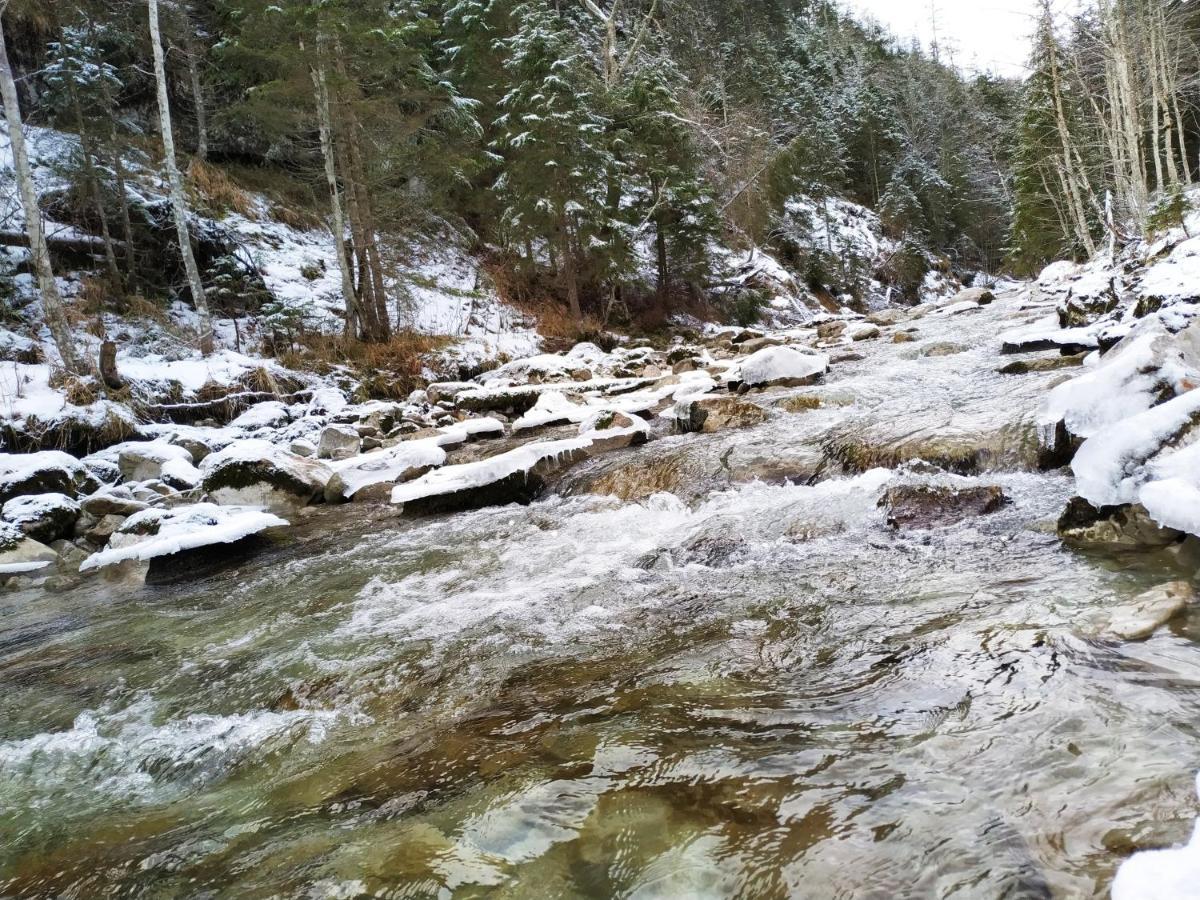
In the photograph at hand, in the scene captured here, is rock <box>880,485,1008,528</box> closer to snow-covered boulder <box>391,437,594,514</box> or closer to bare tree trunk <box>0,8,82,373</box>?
snow-covered boulder <box>391,437,594,514</box>

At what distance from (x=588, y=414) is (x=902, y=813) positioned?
27.2ft

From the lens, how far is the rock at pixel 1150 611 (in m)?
2.41

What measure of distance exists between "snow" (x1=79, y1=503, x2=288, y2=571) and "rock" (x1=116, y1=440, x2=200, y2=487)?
1319 millimetres

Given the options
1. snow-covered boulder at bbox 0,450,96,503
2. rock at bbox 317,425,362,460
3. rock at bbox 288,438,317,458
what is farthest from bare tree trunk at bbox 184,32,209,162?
snow-covered boulder at bbox 0,450,96,503

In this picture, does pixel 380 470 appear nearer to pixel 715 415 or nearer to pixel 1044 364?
pixel 715 415

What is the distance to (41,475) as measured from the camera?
301 inches

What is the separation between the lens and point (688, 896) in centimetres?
157

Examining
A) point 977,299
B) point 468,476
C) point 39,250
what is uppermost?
point 39,250

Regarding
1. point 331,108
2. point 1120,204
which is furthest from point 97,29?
point 1120,204

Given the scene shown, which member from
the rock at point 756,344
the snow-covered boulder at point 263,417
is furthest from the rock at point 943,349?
the snow-covered boulder at point 263,417

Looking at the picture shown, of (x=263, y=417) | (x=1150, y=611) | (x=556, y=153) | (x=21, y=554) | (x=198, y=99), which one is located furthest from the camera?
(x=198, y=99)

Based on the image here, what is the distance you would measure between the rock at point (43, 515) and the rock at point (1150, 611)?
9.11 m

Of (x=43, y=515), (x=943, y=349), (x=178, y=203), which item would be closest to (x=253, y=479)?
(x=43, y=515)

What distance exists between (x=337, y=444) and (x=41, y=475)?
351 centimetres
